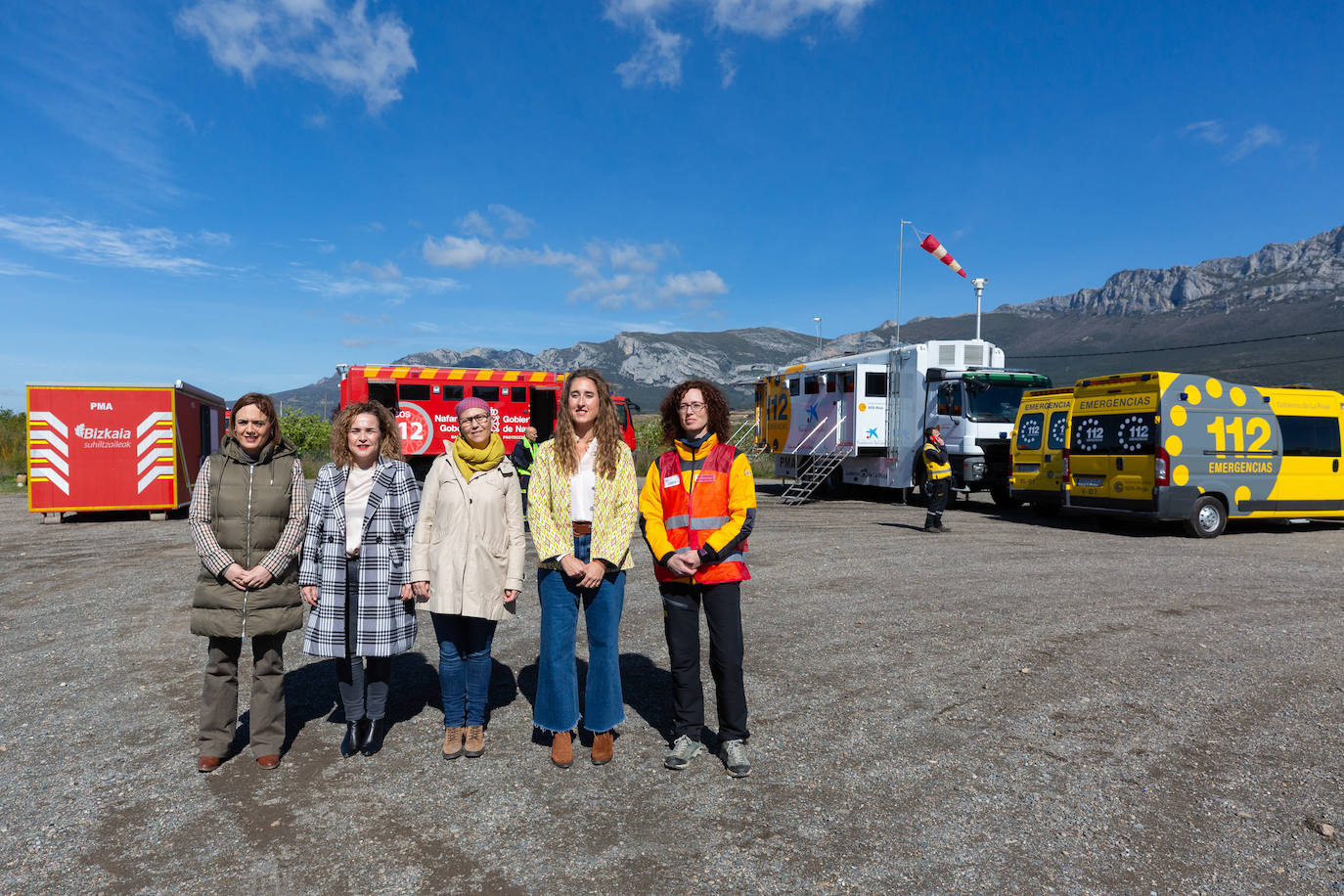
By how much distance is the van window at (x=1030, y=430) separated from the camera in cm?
1383

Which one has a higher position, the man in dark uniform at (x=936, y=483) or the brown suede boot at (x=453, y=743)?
the man in dark uniform at (x=936, y=483)

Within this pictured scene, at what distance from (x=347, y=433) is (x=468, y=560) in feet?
2.97

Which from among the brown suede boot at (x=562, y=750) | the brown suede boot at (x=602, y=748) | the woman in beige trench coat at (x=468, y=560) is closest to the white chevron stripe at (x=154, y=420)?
the woman in beige trench coat at (x=468, y=560)

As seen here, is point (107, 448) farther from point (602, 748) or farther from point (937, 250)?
point (937, 250)

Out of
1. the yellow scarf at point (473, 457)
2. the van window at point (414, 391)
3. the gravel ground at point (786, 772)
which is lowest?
the gravel ground at point (786, 772)

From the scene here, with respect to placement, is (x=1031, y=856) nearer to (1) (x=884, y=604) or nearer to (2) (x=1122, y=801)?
(2) (x=1122, y=801)

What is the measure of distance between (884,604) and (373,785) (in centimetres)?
492

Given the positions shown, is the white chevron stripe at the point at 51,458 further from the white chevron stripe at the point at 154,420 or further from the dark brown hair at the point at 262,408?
the dark brown hair at the point at 262,408

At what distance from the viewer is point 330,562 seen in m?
3.83

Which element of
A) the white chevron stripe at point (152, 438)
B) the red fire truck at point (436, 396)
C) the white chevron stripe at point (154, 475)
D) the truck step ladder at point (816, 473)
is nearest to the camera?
the white chevron stripe at point (152, 438)

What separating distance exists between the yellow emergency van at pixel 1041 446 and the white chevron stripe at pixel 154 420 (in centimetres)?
1529

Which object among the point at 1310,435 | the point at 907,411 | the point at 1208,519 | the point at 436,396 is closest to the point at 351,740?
the point at 1208,519

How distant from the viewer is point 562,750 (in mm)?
3791

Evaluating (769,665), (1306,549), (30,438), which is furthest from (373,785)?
(30,438)
